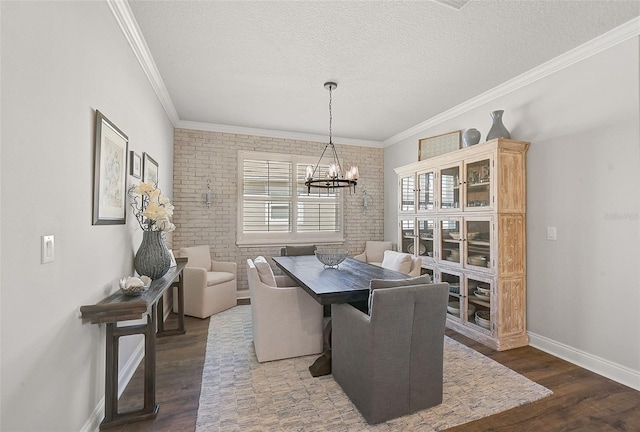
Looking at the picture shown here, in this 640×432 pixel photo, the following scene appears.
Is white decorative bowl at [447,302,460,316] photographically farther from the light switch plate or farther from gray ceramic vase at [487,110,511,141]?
the light switch plate

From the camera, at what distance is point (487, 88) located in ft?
11.3

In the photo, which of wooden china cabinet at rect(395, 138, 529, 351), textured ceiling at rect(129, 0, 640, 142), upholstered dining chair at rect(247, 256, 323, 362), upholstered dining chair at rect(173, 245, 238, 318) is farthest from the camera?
upholstered dining chair at rect(173, 245, 238, 318)

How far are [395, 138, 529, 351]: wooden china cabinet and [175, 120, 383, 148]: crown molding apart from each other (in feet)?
→ 6.57

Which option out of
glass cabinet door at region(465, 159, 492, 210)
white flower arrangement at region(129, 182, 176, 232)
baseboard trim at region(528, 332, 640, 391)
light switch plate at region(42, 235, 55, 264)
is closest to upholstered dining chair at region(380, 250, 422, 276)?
glass cabinet door at region(465, 159, 492, 210)

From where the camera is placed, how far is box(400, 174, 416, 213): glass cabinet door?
4320 mm

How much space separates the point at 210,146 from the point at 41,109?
364 centimetres

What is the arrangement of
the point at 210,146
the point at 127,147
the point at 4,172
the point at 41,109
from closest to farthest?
the point at 4,172 < the point at 41,109 < the point at 127,147 < the point at 210,146

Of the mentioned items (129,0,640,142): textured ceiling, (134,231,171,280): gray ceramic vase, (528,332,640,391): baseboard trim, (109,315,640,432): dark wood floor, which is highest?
(129,0,640,142): textured ceiling

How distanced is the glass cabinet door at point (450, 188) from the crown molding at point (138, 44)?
344 cm

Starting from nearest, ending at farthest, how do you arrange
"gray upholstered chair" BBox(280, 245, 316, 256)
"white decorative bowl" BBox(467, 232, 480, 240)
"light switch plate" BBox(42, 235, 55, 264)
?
"light switch plate" BBox(42, 235, 55, 264), "white decorative bowl" BBox(467, 232, 480, 240), "gray upholstered chair" BBox(280, 245, 316, 256)

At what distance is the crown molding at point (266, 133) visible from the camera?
471cm

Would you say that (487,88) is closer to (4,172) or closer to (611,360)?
(611,360)

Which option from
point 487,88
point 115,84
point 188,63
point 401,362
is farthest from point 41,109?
point 487,88

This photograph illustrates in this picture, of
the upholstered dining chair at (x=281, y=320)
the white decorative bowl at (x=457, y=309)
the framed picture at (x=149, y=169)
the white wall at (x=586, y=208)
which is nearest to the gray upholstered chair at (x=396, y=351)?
the upholstered dining chair at (x=281, y=320)
